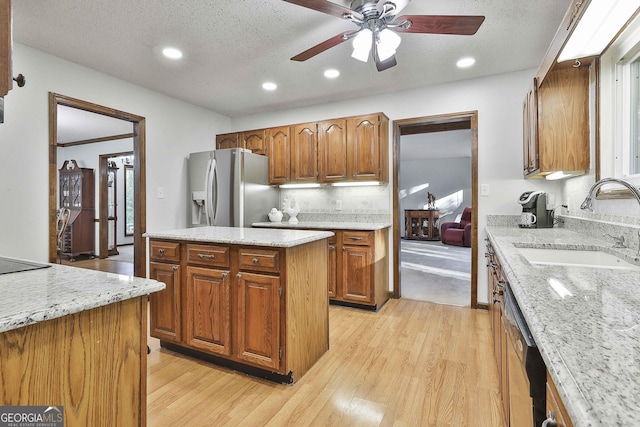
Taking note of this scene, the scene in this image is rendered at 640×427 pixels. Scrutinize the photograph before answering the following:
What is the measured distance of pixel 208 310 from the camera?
2.15 metres

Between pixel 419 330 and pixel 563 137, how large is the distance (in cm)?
190

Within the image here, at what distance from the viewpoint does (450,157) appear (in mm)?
9414

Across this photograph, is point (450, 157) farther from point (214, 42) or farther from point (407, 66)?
point (214, 42)

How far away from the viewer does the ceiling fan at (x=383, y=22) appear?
5.91 ft

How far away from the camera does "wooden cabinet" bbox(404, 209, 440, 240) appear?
351 inches

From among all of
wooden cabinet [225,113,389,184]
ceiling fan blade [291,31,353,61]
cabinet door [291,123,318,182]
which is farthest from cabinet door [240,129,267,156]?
ceiling fan blade [291,31,353,61]

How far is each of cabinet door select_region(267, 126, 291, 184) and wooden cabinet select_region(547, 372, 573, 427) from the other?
12.1ft

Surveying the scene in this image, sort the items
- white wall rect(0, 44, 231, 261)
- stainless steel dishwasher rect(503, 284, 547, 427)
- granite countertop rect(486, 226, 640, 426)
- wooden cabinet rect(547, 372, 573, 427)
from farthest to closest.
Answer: white wall rect(0, 44, 231, 261) < stainless steel dishwasher rect(503, 284, 547, 427) < wooden cabinet rect(547, 372, 573, 427) < granite countertop rect(486, 226, 640, 426)

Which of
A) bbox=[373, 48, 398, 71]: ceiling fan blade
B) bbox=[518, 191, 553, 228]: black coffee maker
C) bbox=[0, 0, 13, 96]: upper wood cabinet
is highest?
bbox=[373, 48, 398, 71]: ceiling fan blade

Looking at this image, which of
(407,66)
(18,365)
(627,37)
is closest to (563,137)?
(627,37)

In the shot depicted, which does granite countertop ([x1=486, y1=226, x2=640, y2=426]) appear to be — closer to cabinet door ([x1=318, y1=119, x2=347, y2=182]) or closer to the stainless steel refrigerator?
cabinet door ([x1=318, y1=119, x2=347, y2=182])

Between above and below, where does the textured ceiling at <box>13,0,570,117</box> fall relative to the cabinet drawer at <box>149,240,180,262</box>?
above

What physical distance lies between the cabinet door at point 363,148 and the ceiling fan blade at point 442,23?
1575 mm

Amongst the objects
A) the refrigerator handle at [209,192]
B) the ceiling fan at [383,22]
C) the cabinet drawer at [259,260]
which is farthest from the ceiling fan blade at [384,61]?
the refrigerator handle at [209,192]
